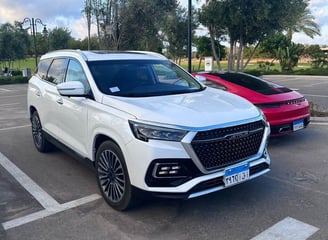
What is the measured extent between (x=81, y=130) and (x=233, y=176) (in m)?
1.96

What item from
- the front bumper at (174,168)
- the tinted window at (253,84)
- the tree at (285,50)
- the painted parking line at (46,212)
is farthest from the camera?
the tree at (285,50)

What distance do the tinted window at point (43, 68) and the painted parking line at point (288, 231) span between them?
428 cm

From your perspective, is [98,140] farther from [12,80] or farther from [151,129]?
[12,80]

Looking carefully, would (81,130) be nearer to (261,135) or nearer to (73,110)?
(73,110)

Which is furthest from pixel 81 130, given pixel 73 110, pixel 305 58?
pixel 305 58

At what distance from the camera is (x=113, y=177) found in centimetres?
368

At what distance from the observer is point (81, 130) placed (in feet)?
13.8

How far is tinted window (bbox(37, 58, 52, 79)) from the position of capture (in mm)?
5699

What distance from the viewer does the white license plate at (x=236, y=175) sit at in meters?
3.34

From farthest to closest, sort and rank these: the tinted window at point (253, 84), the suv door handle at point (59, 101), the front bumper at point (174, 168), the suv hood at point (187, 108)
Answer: the tinted window at point (253, 84) → the suv door handle at point (59, 101) → the suv hood at point (187, 108) → the front bumper at point (174, 168)

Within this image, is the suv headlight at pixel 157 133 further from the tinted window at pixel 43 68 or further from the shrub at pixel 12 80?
the shrub at pixel 12 80

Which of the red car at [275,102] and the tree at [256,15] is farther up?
the tree at [256,15]

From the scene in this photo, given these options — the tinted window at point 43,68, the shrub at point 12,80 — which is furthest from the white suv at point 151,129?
the shrub at point 12,80

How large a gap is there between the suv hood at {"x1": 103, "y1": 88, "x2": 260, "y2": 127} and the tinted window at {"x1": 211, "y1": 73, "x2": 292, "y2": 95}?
2.25 m
